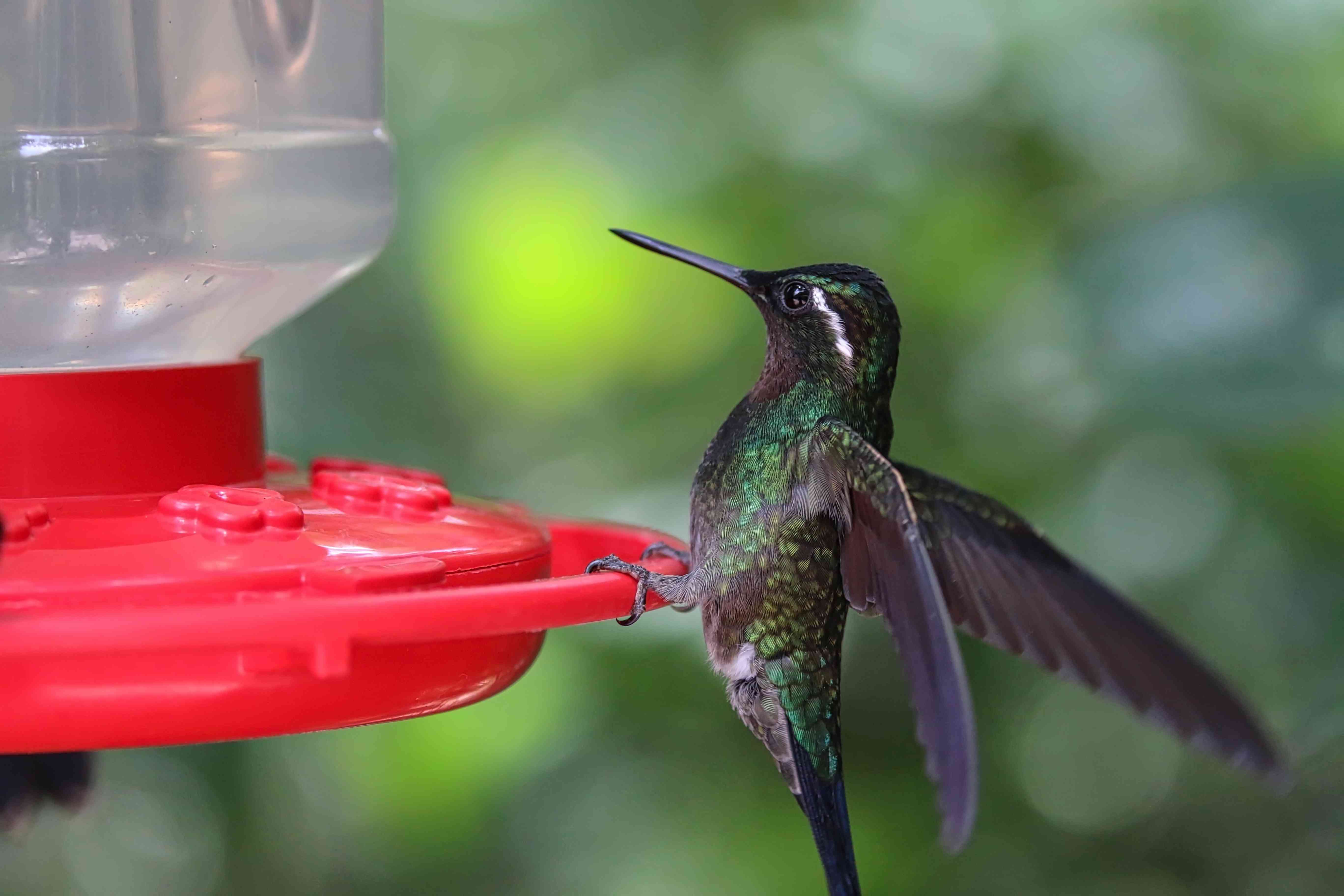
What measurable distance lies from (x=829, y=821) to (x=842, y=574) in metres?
0.41

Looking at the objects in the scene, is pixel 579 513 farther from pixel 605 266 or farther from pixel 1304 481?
pixel 1304 481

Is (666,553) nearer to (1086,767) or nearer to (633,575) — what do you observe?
(633,575)

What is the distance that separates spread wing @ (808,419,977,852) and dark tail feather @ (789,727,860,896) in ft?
1.00

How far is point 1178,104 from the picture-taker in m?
3.00

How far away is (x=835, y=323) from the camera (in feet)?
7.27

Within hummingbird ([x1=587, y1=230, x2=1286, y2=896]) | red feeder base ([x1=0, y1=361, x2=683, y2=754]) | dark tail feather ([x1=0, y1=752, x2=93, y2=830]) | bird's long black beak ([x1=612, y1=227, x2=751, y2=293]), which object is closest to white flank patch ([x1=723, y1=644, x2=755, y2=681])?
hummingbird ([x1=587, y1=230, x2=1286, y2=896])

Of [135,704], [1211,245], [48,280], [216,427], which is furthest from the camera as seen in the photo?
[1211,245]

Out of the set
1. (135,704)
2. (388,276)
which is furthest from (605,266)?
(135,704)

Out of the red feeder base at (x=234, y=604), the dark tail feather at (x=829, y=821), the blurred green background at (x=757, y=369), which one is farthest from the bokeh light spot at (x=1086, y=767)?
the red feeder base at (x=234, y=604)

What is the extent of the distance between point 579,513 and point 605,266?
0.54 meters

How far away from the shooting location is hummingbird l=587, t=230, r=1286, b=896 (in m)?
1.74

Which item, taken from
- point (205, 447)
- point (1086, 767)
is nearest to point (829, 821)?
point (205, 447)

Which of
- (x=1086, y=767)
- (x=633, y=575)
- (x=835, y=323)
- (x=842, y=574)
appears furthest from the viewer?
(x=1086, y=767)

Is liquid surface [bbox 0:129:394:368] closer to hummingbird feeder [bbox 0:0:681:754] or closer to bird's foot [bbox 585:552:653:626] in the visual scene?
hummingbird feeder [bbox 0:0:681:754]
